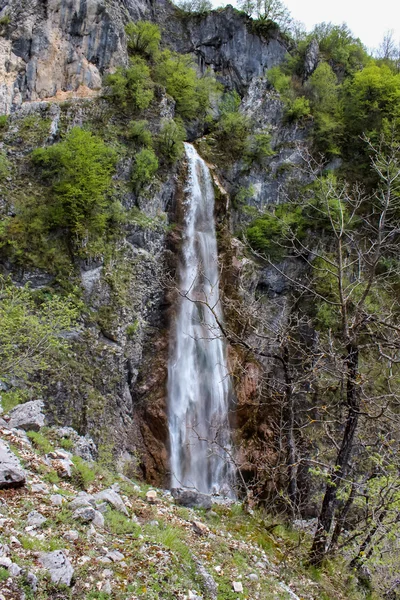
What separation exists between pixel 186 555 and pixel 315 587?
7.85ft

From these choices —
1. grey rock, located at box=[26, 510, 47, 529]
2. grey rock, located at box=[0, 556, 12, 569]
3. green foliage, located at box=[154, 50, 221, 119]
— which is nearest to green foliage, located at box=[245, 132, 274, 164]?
green foliage, located at box=[154, 50, 221, 119]

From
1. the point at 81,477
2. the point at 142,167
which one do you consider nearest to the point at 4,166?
the point at 142,167

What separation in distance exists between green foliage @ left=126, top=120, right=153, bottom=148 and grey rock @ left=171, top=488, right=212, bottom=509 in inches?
558

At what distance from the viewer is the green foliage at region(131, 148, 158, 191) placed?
635 inches

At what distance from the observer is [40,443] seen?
6250 millimetres

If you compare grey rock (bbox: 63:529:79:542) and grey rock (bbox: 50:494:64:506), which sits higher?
grey rock (bbox: 50:494:64:506)

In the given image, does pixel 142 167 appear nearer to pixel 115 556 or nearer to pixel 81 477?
pixel 81 477

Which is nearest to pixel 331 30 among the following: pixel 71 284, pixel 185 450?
pixel 71 284

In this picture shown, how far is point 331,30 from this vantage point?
31.9m

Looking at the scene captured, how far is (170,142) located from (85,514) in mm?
Answer: 16422

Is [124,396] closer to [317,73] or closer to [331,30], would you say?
[317,73]

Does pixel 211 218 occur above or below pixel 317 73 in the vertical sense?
below

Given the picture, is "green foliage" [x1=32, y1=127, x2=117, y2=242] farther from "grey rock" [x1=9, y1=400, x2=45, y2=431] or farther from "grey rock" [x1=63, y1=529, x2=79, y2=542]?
"grey rock" [x1=63, y1=529, x2=79, y2=542]

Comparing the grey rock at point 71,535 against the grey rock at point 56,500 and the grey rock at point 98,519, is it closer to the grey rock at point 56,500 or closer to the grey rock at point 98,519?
Result: the grey rock at point 98,519
